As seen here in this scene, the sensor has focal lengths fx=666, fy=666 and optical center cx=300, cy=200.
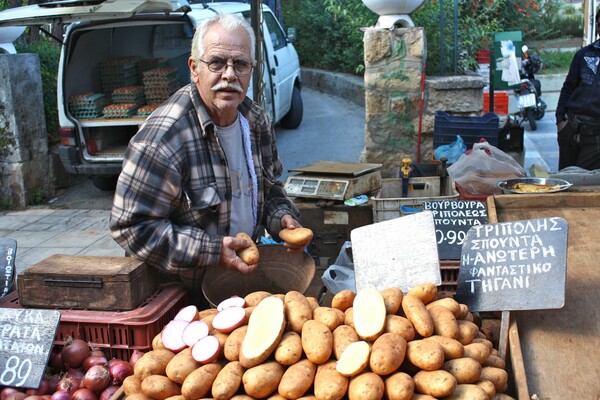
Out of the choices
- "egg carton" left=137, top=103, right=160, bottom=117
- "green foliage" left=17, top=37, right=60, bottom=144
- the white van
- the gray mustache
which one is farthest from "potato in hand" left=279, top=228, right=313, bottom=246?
"green foliage" left=17, top=37, right=60, bottom=144

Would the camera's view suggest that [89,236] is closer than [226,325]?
No

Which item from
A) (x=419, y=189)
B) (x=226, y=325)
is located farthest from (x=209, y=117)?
(x=419, y=189)

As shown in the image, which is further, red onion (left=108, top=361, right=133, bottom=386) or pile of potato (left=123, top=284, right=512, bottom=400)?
red onion (left=108, top=361, right=133, bottom=386)

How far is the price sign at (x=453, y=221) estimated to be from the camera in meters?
3.55

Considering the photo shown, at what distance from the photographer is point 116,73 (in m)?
8.31

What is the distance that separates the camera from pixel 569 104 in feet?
18.7

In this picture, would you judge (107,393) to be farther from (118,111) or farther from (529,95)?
(529,95)

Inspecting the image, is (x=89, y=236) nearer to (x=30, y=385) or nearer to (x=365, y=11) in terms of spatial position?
(x=30, y=385)

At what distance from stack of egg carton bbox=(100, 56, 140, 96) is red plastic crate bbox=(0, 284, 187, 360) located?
601 cm

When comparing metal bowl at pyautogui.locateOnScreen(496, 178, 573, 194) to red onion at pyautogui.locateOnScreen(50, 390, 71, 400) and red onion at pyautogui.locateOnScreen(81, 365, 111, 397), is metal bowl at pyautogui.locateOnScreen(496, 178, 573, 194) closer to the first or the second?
Result: red onion at pyautogui.locateOnScreen(81, 365, 111, 397)

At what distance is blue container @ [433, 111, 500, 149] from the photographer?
5.71 m

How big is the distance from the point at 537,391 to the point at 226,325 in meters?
1.03

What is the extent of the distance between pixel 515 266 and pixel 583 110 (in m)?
3.65

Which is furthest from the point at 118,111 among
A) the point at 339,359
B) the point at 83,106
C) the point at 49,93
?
the point at 339,359
